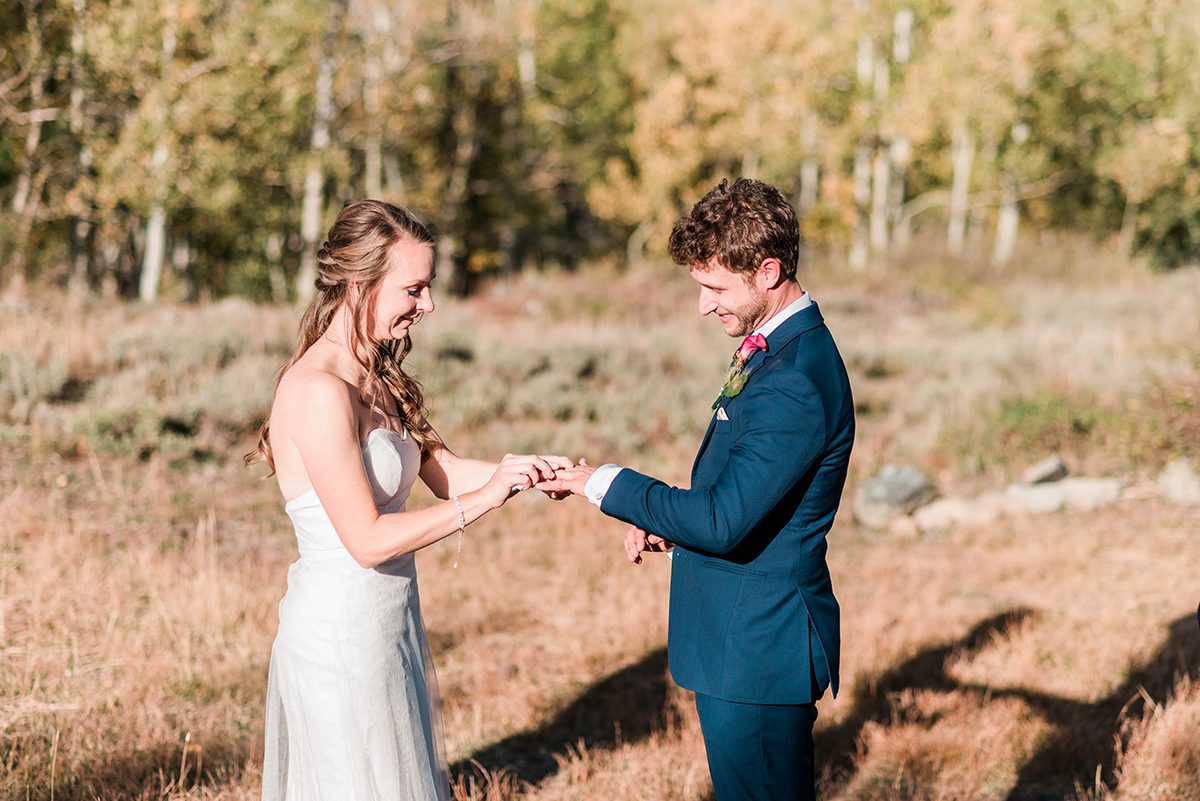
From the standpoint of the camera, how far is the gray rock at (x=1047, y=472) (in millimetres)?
9844

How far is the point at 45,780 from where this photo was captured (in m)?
4.01

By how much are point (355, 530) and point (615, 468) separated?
718 millimetres

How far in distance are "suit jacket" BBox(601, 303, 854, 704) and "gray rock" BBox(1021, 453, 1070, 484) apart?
7749 millimetres

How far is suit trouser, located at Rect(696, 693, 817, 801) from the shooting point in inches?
111

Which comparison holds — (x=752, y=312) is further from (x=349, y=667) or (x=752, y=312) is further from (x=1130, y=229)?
(x=1130, y=229)

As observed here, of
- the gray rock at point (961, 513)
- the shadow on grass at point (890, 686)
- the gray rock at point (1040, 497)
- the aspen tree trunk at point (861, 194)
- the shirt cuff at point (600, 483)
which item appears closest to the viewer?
the shirt cuff at point (600, 483)

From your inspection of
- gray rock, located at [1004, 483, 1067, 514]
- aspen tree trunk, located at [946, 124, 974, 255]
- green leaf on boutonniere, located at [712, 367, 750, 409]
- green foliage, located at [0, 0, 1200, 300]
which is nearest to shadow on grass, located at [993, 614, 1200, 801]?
green leaf on boutonniere, located at [712, 367, 750, 409]

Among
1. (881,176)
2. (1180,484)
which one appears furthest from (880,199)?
(1180,484)

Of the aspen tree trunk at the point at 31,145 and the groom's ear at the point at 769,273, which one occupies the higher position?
the aspen tree trunk at the point at 31,145

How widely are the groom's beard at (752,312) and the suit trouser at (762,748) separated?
1.02m

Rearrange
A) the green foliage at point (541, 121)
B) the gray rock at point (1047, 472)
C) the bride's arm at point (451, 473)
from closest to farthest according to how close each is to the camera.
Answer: the bride's arm at point (451, 473) < the gray rock at point (1047, 472) < the green foliage at point (541, 121)

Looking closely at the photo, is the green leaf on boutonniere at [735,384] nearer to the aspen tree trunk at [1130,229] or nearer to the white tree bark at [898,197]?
the white tree bark at [898,197]

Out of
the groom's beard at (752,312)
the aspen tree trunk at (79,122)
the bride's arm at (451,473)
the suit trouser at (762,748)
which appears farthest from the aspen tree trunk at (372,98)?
the suit trouser at (762,748)

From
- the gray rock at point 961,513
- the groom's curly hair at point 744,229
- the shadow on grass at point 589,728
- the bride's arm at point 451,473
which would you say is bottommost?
the shadow on grass at point 589,728
